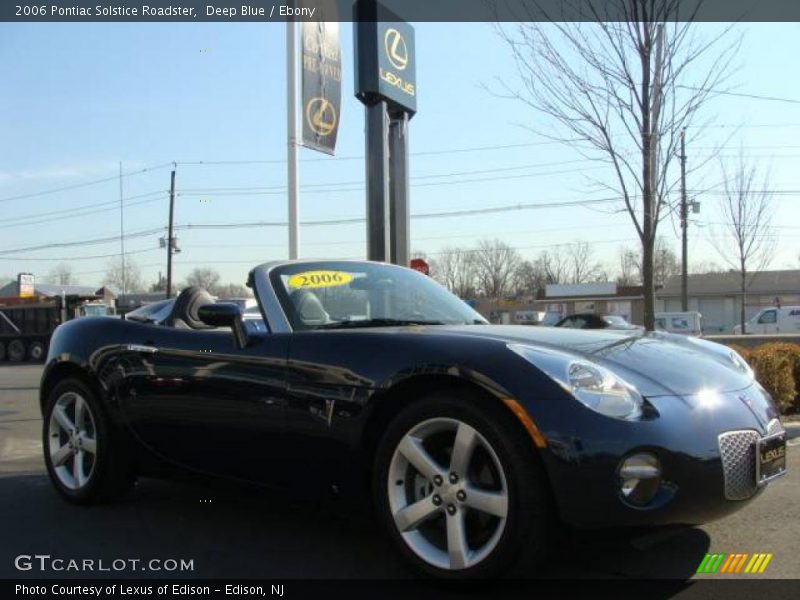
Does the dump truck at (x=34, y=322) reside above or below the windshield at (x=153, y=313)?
below

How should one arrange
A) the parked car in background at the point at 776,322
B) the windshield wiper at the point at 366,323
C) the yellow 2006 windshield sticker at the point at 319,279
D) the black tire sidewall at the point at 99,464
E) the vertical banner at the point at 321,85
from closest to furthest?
the windshield wiper at the point at 366,323 < the yellow 2006 windshield sticker at the point at 319,279 < the black tire sidewall at the point at 99,464 < the vertical banner at the point at 321,85 < the parked car in background at the point at 776,322

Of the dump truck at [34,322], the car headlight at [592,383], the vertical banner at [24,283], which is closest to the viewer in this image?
the car headlight at [592,383]

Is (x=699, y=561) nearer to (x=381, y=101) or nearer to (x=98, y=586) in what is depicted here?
(x=98, y=586)

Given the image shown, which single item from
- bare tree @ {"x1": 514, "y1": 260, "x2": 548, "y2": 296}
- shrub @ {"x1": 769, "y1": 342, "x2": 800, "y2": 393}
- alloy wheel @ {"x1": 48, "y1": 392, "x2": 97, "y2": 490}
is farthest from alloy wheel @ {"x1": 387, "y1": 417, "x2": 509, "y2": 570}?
Result: bare tree @ {"x1": 514, "y1": 260, "x2": 548, "y2": 296}

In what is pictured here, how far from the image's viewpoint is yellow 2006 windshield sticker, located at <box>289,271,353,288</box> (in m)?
4.19

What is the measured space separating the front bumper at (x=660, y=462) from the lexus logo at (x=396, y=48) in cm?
833

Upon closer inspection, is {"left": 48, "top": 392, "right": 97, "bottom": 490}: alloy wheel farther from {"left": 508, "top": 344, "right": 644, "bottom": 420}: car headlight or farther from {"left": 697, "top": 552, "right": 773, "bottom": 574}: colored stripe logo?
{"left": 697, "top": 552, "right": 773, "bottom": 574}: colored stripe logo

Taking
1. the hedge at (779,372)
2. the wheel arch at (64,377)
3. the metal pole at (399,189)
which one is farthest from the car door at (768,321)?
the wheel arch at (64,377)

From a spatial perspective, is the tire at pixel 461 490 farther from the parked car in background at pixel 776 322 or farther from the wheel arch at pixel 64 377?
the parked car in background at pixel 776 322

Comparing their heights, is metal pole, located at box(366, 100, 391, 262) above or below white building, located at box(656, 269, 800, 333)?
above

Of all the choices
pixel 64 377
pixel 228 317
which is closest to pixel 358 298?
pixel 228 317

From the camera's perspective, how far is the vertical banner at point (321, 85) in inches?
432

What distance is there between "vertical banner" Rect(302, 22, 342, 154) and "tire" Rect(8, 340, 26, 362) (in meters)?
27.7

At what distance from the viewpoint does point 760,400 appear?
138 inches
